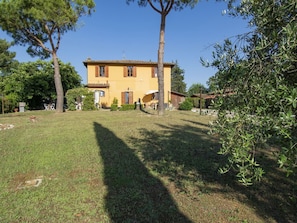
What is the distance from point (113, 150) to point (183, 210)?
10.3 ft

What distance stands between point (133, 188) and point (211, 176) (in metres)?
1.44

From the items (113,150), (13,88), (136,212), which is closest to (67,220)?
(136,212)

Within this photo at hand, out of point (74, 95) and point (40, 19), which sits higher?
point (40, 19)

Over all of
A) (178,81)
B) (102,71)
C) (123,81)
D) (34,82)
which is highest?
(178,81)

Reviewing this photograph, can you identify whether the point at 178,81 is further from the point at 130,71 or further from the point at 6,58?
the point at 6,58

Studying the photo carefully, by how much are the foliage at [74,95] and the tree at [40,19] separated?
254 centimetres

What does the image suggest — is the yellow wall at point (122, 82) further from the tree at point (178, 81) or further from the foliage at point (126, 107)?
the tree at point (178, 81)

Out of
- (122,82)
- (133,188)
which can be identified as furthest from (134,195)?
(122,82)

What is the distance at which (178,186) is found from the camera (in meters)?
3.46

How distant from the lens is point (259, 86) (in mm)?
1622

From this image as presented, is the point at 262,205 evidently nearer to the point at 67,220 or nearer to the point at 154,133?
the point at 67,220

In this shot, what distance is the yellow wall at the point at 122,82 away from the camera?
23750 millimetres

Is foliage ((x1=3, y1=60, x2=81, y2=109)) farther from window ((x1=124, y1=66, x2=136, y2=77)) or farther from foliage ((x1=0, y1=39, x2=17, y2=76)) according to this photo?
window ((x1=124, y1=66, x2=136, y2=77))

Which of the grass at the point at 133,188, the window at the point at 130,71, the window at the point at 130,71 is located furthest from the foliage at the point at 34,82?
the grass at the point at 133,188
